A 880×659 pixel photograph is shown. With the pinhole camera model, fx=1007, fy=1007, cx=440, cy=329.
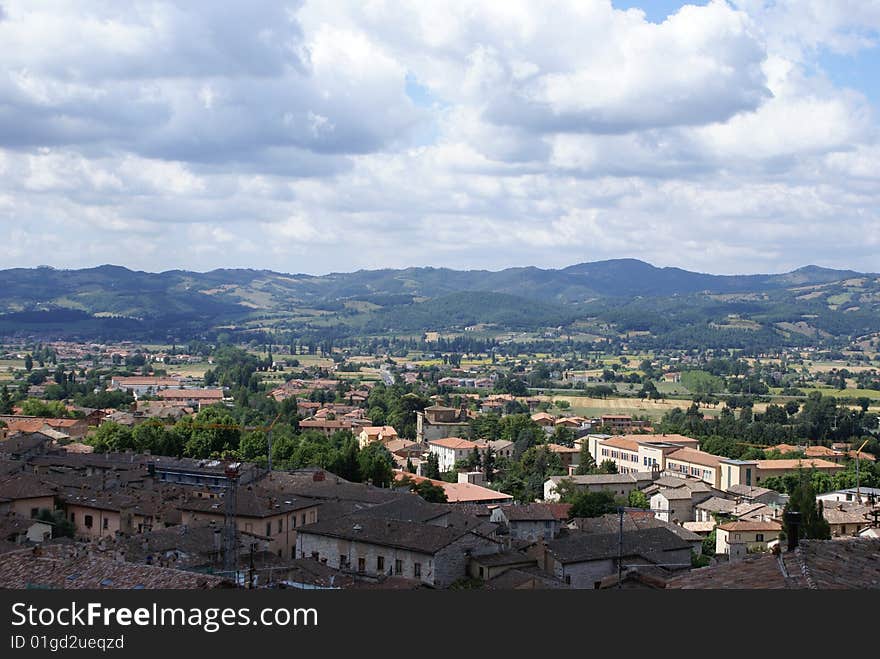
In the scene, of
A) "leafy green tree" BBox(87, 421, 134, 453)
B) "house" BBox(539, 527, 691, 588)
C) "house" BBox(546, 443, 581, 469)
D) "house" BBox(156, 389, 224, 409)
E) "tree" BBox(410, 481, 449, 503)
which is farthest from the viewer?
"house" BBox(156, 389, 224, 409)

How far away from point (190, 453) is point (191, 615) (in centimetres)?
4780

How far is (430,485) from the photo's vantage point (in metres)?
46.2

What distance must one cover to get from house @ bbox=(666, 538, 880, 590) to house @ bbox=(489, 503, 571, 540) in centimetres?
2234

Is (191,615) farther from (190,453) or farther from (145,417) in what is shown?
(145,417)

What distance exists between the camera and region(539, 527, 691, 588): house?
26812 mm

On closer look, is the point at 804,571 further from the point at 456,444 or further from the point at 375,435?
the point at 375,435

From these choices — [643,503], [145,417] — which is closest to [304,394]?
[145,417]

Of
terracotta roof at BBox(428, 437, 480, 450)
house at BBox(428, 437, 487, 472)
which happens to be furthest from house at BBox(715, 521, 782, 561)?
terracotta roof at BBox(428, 437, 480, 450)

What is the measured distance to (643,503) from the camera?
165 feet

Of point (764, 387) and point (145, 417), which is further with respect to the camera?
point (764, 387)

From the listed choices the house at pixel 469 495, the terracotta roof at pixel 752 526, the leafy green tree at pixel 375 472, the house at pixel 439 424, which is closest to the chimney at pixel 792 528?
the terracotta roof at pixel 752 526

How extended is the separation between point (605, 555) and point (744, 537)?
12423 millimetres

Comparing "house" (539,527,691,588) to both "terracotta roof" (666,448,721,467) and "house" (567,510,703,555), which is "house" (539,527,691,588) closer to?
"house" (567,510,703,555)

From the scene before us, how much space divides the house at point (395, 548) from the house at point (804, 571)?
11.9m
